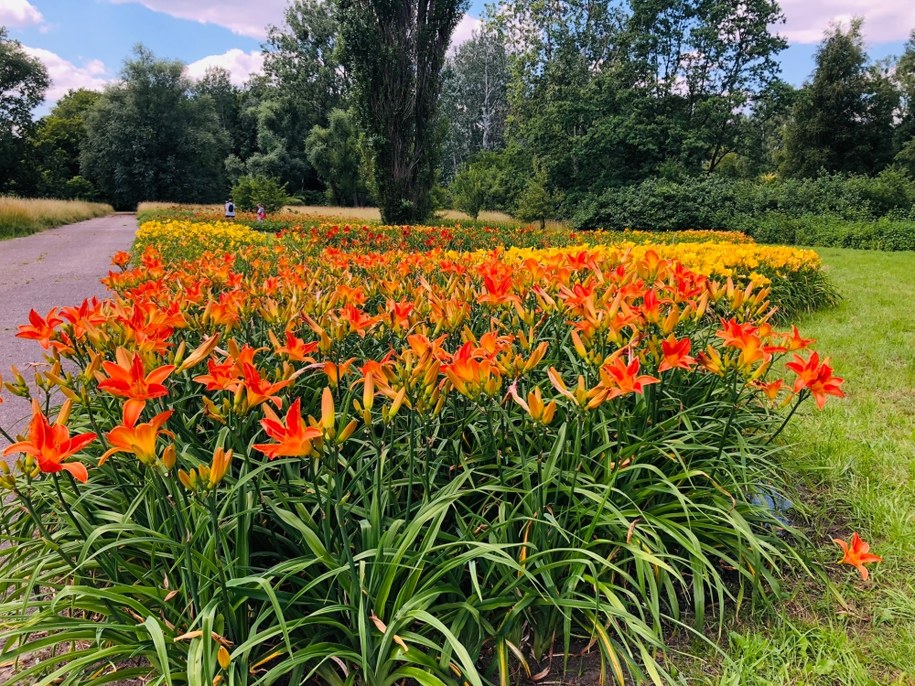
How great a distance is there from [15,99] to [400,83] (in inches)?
1192

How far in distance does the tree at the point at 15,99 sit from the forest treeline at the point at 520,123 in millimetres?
100

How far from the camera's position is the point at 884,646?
1.47 meters

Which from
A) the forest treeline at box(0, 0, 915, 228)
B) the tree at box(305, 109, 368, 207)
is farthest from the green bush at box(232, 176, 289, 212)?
the tree at box(305, 109, 368, 207)

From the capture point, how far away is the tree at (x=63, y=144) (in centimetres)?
3669

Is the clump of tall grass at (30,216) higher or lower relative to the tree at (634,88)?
lower

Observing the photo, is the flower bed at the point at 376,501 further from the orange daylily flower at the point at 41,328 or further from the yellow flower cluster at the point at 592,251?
the yellow flower cluster at the point at 592,251

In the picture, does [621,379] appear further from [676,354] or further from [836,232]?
[836,232]

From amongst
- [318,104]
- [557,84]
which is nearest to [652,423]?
[557,84]

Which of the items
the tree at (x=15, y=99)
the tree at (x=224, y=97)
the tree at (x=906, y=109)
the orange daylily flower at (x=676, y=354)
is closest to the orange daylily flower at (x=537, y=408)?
the orange daylily flower at (x=676, y=354)

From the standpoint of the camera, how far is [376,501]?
52.4 inches

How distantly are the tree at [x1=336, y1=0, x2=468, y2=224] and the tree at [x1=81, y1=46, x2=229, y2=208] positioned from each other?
2776 centimetres

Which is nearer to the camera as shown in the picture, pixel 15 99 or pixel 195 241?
pixel 195 241

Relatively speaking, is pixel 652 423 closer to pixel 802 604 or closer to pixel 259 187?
pixel 802 604

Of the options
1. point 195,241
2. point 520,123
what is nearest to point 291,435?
point 195,241
